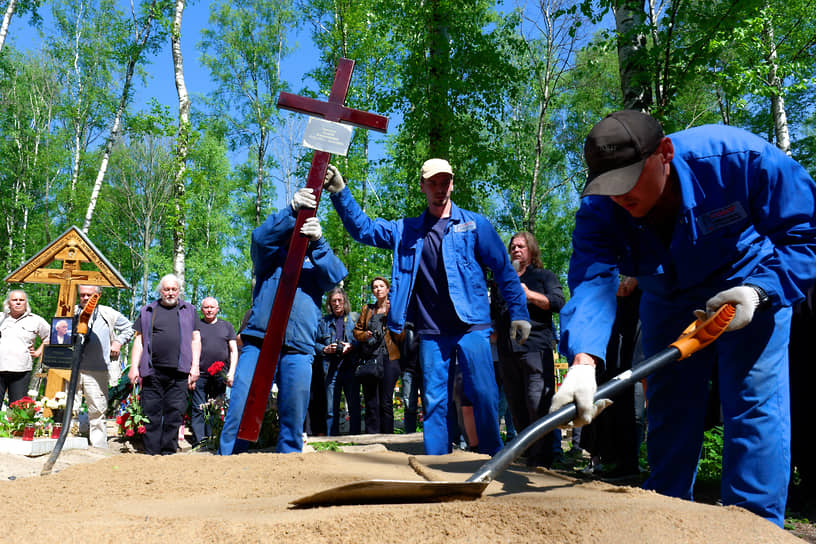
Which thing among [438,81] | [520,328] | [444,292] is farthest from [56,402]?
A: [438,81]

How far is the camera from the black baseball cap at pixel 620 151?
219 cm

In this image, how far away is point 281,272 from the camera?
167 inches

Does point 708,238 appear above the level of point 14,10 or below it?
below

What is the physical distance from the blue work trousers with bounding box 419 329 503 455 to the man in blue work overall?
4.56 feet

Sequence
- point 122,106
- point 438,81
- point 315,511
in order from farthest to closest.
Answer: point 122,106
point 438,81
point 315,511

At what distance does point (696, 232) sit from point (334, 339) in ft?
19.0

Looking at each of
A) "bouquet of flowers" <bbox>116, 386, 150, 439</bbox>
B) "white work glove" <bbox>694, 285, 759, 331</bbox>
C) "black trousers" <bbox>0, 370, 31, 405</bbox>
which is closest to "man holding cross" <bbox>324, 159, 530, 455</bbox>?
"white work glove" <bbox>694, 285, 759, 331</bbox>

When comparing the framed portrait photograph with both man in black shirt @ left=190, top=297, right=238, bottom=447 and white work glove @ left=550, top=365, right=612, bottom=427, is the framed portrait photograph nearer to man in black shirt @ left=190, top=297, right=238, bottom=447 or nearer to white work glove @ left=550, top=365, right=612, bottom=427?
man in black shirt @ left=190, top=297, right=238, bottom=447

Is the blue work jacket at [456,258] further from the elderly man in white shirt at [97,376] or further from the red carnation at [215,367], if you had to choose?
the elderly man in white shirt at [97,376]

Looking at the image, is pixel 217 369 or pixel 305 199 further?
pixel 217 369

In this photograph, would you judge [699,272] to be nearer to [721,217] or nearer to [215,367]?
[721,217]

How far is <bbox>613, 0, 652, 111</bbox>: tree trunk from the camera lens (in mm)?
6844

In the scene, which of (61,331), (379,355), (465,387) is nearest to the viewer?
(465,387)

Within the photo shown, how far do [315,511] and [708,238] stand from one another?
1.74 meters
